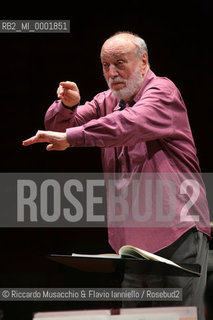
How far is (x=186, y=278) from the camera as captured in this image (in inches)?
60.7

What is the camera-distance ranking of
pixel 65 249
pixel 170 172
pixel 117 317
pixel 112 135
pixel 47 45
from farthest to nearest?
pixel 65 249 → pixel 47 45 → pixel 170 172 → pixel 112 135 → pixel 117 317

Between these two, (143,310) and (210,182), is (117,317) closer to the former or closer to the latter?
(143,310)

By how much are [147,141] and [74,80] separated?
1092mm

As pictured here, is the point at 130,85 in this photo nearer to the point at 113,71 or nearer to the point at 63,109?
the point at 113,71

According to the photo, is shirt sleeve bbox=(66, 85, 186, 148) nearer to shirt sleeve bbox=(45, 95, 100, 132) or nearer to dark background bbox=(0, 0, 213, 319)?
shirt sleeve bbox=(45, 95, 100, 132)

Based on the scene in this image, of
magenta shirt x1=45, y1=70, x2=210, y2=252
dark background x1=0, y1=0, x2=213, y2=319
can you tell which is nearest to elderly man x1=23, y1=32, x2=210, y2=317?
magenta shirt x1=45, y1=70, x2=210, y2=252

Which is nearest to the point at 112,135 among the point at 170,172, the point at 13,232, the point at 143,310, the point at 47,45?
the point at 170,172

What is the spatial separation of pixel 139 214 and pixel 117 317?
2.11ft

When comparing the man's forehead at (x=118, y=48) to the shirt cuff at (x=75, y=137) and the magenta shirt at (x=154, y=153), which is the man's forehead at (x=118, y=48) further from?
the shirt cuff at (x=75, y=137)

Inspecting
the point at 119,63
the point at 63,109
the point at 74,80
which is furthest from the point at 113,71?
the point at 74,80

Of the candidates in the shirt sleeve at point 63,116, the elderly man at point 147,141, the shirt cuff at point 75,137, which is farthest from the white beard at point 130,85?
the shirt cuff at point 75,137

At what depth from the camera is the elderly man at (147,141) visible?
4.94 feet

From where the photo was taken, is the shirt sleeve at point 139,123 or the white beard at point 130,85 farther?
the white beard at point 130,85

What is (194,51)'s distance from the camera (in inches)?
102
